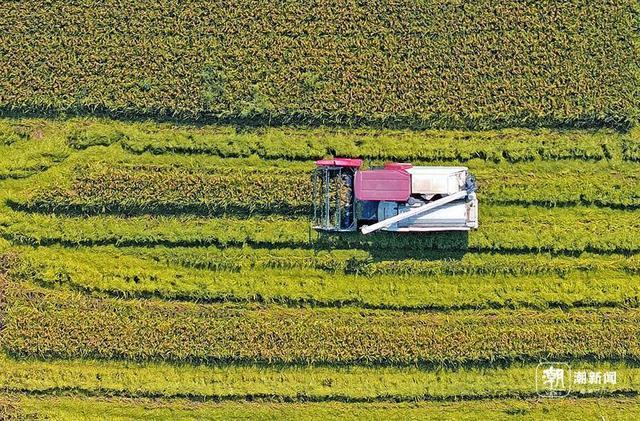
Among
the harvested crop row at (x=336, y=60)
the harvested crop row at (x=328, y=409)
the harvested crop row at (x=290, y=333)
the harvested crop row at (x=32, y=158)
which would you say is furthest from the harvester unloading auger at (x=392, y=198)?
the harvested crop row at (x=32, y=158)

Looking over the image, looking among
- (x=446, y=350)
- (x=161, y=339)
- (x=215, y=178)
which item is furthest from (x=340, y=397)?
(x=215, y=178)

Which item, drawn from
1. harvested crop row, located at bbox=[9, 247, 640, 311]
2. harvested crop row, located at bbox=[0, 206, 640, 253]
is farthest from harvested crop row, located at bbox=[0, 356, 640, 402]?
harvested crop row, located at bbox=[0, 206, 640, 253]

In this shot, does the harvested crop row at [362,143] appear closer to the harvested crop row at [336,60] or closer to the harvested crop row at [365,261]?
the harvested crop row at [336,60]

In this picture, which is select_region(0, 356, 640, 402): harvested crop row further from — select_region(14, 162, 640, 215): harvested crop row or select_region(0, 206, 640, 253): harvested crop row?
select_region(14, 162, 640, 215): harvested crop row

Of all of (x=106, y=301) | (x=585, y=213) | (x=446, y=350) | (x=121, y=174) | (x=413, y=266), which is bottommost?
(x=446, y=350)

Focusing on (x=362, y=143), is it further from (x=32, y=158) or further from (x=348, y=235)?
(x=32, y=158)

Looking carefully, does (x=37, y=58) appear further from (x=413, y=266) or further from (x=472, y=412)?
(x=472, y=412)
